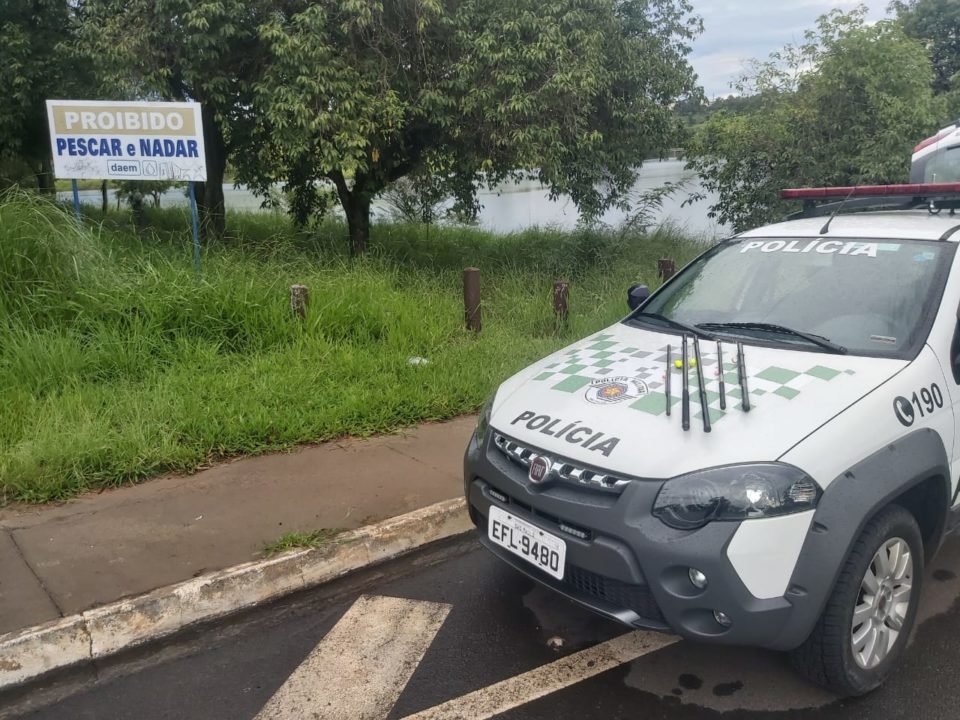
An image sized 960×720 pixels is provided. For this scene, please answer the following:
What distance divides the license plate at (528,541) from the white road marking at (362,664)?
24.4 inches

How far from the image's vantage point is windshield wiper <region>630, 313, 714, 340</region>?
364 cm

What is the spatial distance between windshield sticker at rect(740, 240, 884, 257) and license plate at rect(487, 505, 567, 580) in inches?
78.7

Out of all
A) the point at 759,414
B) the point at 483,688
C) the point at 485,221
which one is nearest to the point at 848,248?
the point at 759,414

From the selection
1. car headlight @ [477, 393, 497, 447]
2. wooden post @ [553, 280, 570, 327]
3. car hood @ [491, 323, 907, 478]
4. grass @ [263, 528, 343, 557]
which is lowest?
grass @ [263, 528, 343, 557]

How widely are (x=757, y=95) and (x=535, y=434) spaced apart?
11.5 metres

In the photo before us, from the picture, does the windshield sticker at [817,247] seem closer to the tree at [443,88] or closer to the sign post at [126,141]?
the sign post at [126,141]

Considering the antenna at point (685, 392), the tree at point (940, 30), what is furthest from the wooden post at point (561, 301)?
the tree at point (940, 30)

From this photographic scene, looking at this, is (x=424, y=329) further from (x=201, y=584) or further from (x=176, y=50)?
(x=176, y=50)

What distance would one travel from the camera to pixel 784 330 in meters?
3.45

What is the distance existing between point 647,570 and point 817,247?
6.70 ft

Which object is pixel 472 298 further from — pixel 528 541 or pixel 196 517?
pixel 528 541

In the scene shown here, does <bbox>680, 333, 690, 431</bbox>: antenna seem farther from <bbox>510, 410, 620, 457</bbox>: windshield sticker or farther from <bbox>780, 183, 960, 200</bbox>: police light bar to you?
<bbox>780, 183, 960, 200</bbox>: police light bar

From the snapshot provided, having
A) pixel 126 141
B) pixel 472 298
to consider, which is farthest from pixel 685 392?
pixel 126 141

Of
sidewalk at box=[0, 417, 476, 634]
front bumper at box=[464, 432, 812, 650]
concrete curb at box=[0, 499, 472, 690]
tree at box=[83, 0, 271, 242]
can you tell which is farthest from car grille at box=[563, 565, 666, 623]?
tree at box=[83, 0, 271, 242]
